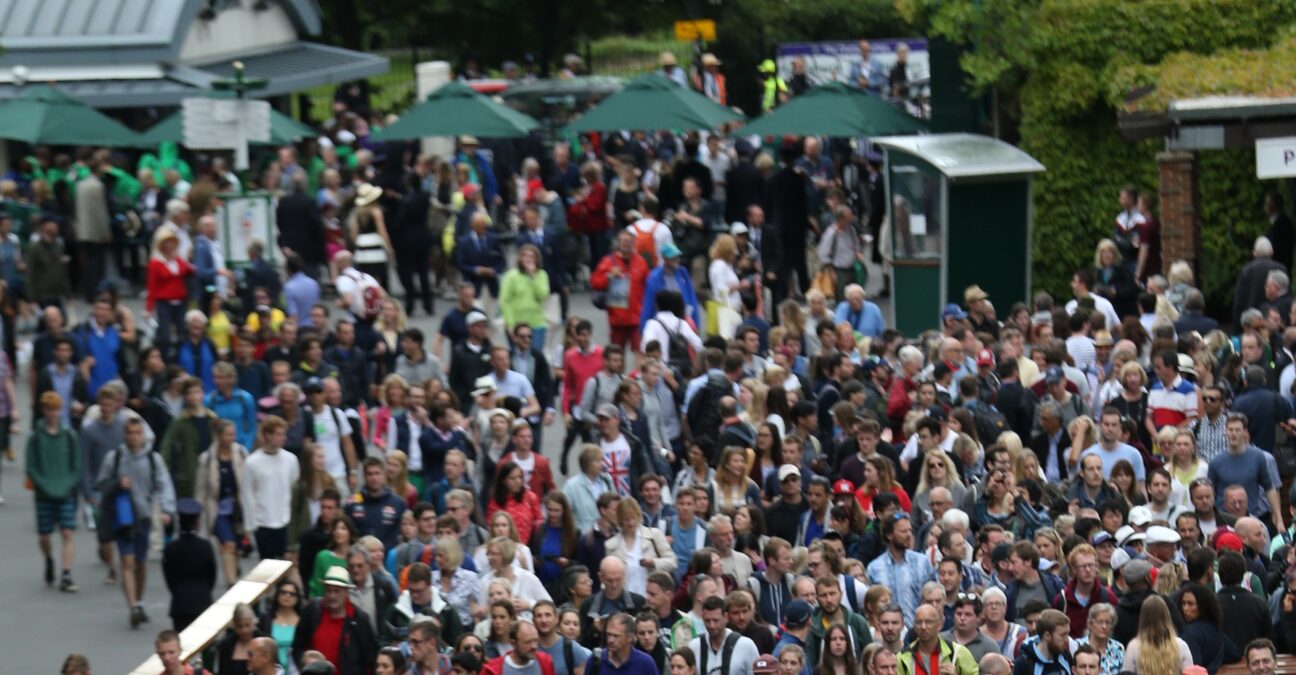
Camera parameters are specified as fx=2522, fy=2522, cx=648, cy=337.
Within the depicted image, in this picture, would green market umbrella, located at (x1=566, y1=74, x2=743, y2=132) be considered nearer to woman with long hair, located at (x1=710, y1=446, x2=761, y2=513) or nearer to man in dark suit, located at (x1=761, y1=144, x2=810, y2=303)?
man in dark suit, located at (x1=761, y1=144, x2=810, y2=303)

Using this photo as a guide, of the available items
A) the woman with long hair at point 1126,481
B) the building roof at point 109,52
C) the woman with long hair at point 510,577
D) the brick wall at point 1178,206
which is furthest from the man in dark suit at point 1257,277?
the building roof at point 109,52

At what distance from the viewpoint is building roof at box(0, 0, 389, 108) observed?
3550 cm

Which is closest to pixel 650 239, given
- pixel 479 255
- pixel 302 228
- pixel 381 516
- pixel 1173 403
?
pixel 479 255

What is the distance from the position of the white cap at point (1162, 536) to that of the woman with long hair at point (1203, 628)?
30.0 inches

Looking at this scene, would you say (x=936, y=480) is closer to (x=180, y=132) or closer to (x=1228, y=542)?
(x=1228, y=542)

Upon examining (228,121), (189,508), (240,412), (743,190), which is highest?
(228,121)

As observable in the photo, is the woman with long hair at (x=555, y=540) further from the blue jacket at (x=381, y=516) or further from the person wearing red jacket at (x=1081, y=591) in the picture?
the person wearing red jacket at (x=1081, y=591)

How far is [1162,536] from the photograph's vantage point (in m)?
14.8

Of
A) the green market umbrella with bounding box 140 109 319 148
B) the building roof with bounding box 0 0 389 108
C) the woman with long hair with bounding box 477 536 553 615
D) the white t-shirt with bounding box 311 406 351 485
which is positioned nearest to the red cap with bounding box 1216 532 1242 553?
the woman with long hair with bounding box 477 536 553 615

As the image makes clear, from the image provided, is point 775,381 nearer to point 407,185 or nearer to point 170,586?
point 170,586

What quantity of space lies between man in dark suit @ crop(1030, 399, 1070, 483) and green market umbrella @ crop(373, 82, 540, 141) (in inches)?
483

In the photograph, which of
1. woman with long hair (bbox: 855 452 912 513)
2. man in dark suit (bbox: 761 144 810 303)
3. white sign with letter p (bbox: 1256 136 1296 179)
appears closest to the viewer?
woman with long hair (bbox: 855 452 912 513)

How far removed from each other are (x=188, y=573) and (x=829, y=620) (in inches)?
185

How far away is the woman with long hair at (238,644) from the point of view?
14.7 m
